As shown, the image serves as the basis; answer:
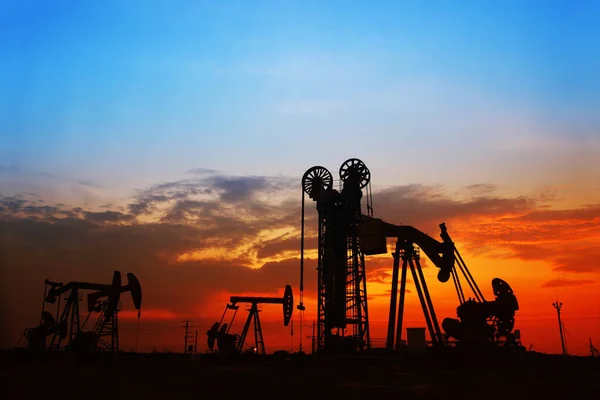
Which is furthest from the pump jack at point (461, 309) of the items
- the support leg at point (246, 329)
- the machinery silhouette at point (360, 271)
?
the support leg at point (246, 329)

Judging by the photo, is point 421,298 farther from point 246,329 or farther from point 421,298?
point 246,329

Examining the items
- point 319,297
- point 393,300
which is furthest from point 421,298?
point 319,297

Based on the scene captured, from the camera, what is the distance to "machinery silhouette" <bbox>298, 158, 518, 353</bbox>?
3941 cm

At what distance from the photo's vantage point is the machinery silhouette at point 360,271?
39.4m

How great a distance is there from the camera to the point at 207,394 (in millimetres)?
21266

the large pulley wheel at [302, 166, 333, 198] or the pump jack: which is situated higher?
the large pulley wheel at [302, 166, 333, 198]

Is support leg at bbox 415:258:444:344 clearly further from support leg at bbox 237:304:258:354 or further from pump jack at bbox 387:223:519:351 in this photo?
support leg at bbox 237:304:258:354

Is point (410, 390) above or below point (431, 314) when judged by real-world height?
below

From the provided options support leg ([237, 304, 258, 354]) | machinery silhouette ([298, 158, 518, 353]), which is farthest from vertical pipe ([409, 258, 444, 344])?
support leg ([237, 304, 258, 354])

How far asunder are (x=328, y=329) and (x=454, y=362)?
17.0 m

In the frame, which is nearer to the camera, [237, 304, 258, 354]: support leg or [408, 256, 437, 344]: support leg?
[408, 256, 437, 344]: support leg

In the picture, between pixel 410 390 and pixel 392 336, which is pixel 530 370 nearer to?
pixel 392 336

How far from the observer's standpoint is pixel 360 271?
51.0 metres

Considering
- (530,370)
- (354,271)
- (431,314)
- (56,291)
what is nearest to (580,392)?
(530,370)
